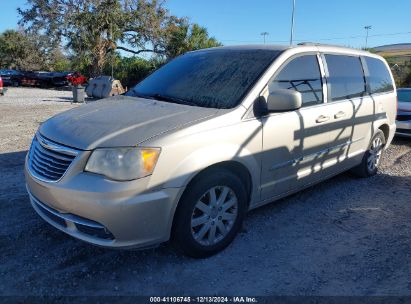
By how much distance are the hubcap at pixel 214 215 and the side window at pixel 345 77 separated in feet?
6.29

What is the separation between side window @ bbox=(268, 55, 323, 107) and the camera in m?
3.90

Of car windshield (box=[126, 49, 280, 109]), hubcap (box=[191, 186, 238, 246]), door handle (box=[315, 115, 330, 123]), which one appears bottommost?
hubcap (box=[191, 186, 238, 246])

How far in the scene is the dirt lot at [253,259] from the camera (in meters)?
3.03

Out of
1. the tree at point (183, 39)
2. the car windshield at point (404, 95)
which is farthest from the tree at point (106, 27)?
the car windshield at point (404, 95)

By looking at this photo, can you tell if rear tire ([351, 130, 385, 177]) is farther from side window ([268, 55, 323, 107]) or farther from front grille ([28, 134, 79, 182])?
front grille ([28, 134, 79, 182])

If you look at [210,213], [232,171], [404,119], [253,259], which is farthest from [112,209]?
[404,119]

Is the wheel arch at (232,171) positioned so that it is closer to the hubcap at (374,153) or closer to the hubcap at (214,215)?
the hubcap at (214,215)

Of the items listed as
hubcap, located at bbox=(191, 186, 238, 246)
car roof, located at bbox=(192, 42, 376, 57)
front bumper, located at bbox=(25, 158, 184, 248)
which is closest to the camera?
front bumper, located at bbox=(25, 158, 184, 248)

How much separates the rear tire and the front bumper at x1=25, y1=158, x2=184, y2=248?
3.57 m

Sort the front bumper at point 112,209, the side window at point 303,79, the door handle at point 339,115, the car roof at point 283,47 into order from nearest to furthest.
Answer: the front bumper at point 112,209 → the side window at point 303,79 → the car roof at point 283,47 → the door handle at point 339,115

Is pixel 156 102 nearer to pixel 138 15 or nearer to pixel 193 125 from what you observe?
pixel 193 125

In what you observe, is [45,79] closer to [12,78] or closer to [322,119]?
[12,78]

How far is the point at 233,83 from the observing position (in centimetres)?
375

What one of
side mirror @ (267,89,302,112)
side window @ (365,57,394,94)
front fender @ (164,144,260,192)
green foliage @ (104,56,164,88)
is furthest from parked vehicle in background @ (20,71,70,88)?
front fender @ (164,144,260,192)
